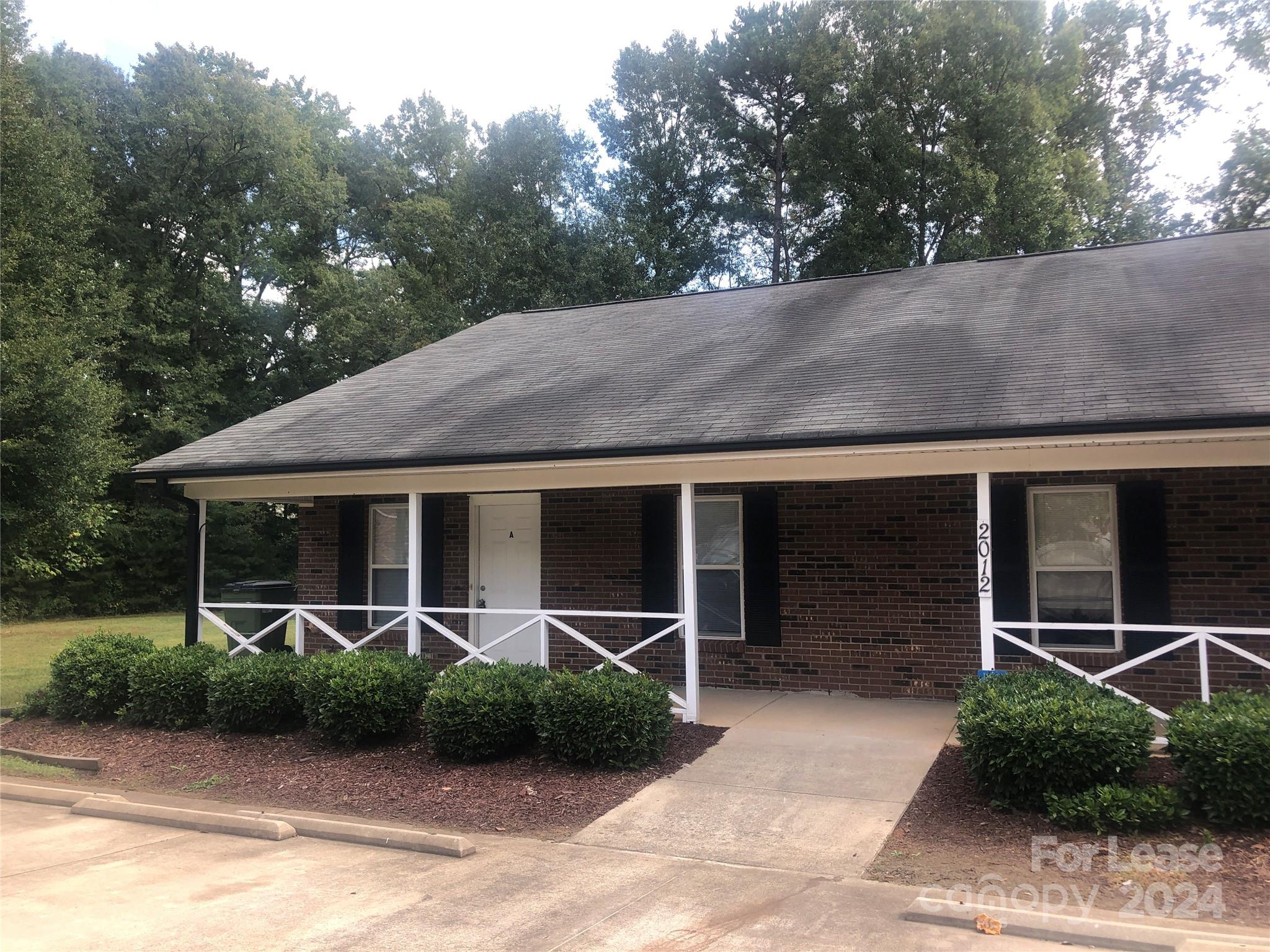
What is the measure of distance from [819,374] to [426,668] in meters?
4.82

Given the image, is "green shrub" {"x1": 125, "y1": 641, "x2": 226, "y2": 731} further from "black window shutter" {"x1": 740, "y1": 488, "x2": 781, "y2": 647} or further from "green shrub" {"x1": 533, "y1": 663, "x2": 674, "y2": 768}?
"black window shutter" {"x1": 740, "y1": 488, "x2": 781, "y2": 647}

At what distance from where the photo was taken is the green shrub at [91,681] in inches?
384

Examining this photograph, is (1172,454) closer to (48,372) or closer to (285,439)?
(285,439)

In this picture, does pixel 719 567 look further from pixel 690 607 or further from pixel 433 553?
pixel 433 553

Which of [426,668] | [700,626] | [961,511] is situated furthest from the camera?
[700,626]

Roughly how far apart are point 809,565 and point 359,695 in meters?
4.78

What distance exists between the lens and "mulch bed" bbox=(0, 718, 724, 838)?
21.9 feet

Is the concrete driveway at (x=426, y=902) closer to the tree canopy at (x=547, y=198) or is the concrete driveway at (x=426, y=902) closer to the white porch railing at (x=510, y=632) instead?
the white porch railing at (x=510, y=632)

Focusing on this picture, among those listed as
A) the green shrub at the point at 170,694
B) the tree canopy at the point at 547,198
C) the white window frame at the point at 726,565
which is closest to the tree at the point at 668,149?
the tree canopy at the point at 547,198

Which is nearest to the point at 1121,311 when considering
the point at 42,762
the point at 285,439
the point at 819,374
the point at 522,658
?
the point at 819,374

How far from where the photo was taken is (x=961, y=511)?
9.53 meters

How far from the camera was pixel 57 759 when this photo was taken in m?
8.49

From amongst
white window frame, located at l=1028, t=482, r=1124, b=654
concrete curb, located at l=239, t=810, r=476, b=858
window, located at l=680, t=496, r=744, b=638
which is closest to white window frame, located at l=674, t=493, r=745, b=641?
window, located at l=680, t=496, r=744, b=638

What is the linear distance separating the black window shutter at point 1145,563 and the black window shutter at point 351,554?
29.0ft
